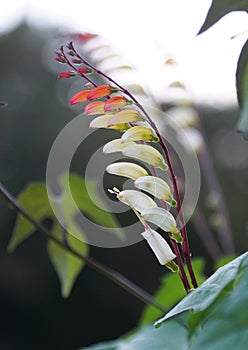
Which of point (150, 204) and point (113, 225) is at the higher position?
point (150, 204)

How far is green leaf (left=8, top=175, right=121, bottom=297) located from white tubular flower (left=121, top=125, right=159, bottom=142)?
27 centimetres

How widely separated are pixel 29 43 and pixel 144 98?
4.36m

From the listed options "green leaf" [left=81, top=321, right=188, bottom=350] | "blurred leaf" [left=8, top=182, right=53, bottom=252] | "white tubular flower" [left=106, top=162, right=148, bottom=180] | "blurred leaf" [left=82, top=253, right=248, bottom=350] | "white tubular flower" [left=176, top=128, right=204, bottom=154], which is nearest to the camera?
"blurred leaf" [left=82, top=253, right=248, bottom=350]

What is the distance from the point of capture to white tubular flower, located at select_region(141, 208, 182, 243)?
388 mm

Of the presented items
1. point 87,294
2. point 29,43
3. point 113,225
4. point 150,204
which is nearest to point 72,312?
point 87,294

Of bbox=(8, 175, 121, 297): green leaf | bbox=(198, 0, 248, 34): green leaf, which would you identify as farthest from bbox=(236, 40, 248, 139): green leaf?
bbox=(8, 175, 121, 297): green leaf

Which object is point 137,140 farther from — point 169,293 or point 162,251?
point 169,293

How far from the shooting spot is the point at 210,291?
278mm

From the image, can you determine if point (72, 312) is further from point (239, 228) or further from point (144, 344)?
point (144, 344)

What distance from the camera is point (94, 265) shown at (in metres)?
0.58

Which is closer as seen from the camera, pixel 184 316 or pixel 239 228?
pixel 184 316

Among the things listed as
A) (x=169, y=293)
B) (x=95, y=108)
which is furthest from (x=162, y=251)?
(x=169, y=293)

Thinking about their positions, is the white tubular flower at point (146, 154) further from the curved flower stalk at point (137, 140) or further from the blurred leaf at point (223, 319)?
the blurred leaf at point (223, 319)

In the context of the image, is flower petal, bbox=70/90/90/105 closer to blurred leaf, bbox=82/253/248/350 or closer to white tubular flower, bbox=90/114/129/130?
white tubular flower, bbox=90/114/129/130
